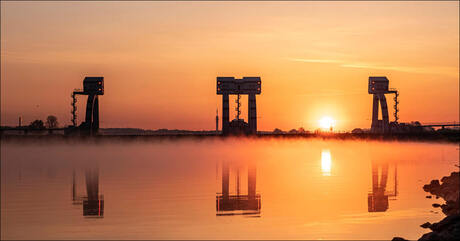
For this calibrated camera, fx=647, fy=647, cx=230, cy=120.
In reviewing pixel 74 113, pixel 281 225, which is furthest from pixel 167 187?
pixel 74 113

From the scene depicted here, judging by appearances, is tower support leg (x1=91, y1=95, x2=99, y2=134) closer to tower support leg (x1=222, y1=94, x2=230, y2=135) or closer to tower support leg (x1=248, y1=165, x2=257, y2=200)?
tower support leg (x1=222, y1=94, x2=230, y2=135)

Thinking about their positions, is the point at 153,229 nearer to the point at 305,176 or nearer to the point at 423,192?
the point at 423,192

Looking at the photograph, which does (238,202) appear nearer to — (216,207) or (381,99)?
(216,207)

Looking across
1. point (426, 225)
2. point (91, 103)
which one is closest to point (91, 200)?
point (426, 225)

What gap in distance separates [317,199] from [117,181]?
2325cm

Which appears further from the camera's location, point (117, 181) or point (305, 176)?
point (305, 176)

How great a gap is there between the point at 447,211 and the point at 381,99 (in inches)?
6098

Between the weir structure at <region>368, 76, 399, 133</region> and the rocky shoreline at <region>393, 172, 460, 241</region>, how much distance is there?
140051 millimetres

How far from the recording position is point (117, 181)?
2322 inches

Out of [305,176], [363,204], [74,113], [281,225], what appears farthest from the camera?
[74,113]

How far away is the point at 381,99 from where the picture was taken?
607ft

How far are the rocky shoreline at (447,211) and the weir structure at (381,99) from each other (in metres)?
140

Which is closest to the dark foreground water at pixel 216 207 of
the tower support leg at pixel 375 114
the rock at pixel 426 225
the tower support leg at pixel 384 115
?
the rock at pixel 426 225

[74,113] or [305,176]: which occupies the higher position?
[74,113]
